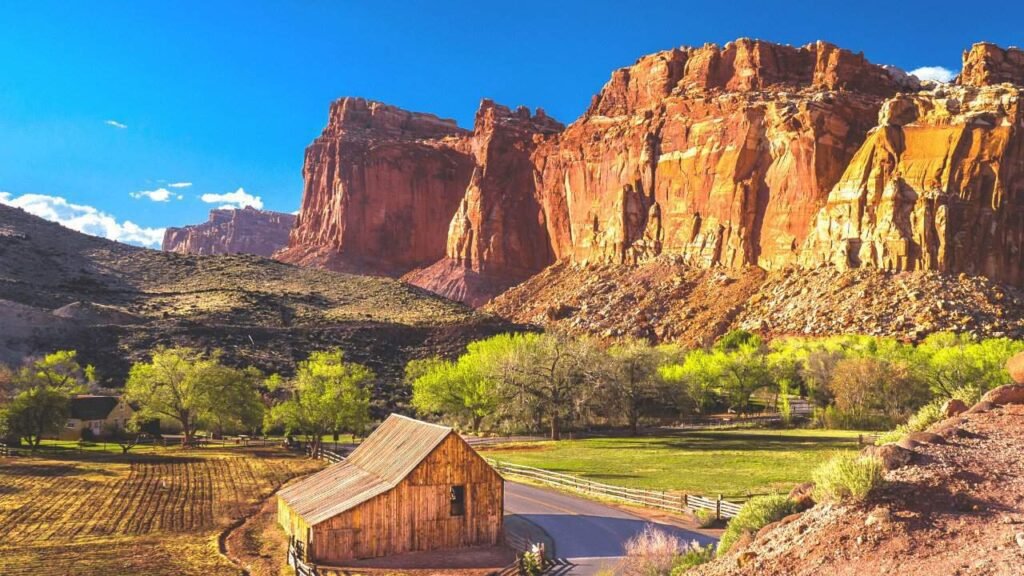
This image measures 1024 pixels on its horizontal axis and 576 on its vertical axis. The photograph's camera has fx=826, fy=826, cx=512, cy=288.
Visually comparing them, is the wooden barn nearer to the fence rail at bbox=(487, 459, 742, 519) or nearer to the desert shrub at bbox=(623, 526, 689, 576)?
the desert shrub at bbox=(623, 526, 689, 576)

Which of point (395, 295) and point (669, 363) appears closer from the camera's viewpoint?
point (669, 363)

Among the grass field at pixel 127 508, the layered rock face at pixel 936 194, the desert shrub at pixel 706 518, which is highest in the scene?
the layered rock face at pixel 936 194

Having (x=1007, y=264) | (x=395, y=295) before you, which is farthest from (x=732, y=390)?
(x=395, y=295)

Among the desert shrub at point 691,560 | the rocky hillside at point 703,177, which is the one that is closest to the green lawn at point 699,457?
the desert shrub at point 691,560

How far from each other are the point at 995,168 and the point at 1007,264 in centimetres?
1120

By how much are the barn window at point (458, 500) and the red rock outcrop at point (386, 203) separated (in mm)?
145415

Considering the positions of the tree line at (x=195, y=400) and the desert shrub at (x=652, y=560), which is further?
the tree line at (x=195, y=400)

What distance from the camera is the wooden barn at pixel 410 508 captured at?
2280 cm

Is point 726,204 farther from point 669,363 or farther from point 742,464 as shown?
point 742,464

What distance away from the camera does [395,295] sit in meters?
112

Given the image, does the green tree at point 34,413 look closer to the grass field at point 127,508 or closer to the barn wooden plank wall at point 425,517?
the grass field at point 127,508

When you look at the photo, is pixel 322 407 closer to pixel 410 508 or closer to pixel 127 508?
pixel 127 508

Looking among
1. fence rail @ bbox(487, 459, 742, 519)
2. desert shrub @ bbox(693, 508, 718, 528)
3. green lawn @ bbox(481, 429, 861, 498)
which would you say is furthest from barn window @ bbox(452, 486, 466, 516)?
green lawn @ bbox(481, 429, 861, 498)

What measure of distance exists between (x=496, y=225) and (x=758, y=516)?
459 ft
